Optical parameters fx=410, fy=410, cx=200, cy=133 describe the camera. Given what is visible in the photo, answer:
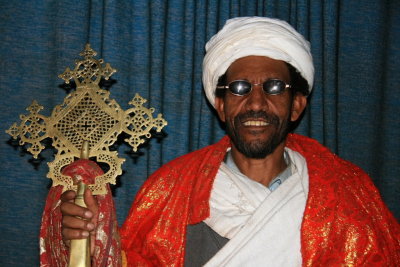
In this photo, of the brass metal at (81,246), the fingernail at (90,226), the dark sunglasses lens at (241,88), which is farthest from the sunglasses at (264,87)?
the fingernail at (90,226)

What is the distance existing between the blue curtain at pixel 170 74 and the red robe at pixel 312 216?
50 cm

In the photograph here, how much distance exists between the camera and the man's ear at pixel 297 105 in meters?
1.74

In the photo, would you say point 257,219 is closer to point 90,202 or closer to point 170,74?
point 90,202

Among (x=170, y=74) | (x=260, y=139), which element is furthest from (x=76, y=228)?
(x=170, y=74)

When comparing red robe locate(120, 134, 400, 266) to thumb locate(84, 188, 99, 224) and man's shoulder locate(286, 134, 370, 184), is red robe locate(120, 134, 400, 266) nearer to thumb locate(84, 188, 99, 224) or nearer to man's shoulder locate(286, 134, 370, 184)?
man's shoulder locate(286, 134, 370, 184)

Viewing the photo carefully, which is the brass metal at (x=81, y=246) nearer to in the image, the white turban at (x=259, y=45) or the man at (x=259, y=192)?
the man at (x=259, y=192)

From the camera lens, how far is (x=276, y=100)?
5.24 feet

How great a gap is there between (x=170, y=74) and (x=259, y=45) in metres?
0.62

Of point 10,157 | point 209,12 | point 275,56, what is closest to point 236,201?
point 275,56

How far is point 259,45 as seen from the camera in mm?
1634

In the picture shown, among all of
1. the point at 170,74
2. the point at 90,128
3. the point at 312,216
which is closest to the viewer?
the point at 90,128

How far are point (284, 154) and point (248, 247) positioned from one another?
19.6 inches

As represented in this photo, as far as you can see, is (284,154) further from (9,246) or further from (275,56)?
(9,246)

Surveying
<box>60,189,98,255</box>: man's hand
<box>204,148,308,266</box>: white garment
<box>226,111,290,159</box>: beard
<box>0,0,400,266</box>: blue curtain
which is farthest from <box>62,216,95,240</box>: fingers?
<box>0,0,400,266</box>: blue curtain
